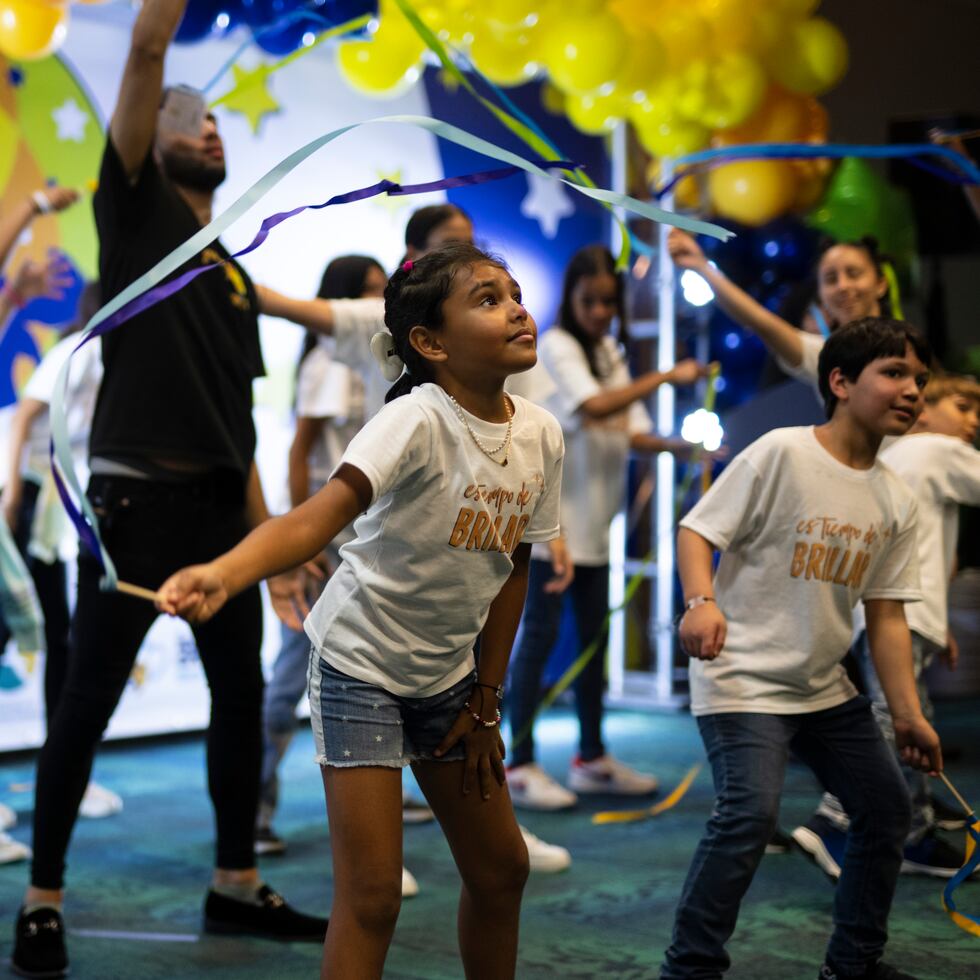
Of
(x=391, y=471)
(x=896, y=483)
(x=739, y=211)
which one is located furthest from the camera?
(x=739, y=211)

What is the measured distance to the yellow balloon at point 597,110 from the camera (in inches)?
169

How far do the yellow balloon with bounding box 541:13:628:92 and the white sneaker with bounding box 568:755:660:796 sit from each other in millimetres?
1992

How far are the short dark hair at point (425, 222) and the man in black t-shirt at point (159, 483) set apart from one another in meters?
0.50

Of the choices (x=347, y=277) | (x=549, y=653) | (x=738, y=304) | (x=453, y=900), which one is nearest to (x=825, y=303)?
(x=738, y=304)

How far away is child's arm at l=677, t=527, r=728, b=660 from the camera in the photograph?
203 centimetres

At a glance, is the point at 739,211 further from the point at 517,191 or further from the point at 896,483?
the point at 896,483

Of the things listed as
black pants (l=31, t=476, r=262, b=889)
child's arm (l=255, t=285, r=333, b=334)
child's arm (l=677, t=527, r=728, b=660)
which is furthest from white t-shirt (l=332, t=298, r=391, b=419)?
child's arm (l=677, t=527, r=728, b=660)

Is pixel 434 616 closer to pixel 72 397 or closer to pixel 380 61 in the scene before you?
pixel 72 397

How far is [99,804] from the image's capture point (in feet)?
12.3

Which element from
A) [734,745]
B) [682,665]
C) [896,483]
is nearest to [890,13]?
[682,665]

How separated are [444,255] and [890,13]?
5913 millimetres

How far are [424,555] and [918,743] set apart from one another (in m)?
0.93

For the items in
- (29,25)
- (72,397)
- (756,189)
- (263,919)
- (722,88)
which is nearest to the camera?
(263,919)

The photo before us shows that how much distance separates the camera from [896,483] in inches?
89.5
